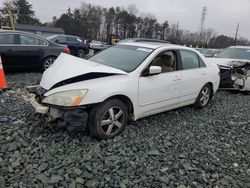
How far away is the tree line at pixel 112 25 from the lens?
Result: 63.3 metres

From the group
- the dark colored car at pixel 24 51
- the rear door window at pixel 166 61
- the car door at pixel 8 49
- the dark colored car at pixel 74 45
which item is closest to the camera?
the rear door window at pixel 166 61

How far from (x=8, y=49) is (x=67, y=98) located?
16.4 feet

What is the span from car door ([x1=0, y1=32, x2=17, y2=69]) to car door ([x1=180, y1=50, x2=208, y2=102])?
5.29 metres

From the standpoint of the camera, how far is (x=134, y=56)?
4449mm

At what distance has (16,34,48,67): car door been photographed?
7570 millimetres

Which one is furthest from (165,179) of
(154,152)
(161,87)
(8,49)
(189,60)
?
(8,49)

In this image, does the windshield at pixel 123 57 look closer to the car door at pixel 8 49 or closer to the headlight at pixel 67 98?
the headlight at pixel 67 98

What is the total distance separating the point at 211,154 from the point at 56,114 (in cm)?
245

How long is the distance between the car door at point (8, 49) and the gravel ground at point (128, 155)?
2.93 meters

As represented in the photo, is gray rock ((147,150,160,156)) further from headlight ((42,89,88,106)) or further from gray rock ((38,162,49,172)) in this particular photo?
gray rock ((38,162,49,172))

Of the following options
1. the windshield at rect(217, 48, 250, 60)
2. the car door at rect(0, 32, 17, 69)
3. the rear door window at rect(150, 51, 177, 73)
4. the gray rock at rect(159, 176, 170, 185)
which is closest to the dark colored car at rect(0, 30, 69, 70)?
the car door at rect(0, 32, 17, 69)

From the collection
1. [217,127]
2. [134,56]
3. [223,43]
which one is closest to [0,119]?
[134,56]

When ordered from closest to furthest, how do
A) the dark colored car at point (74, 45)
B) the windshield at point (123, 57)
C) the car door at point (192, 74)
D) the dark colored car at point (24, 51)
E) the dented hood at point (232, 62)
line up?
the windshield at point (123, 57) < the car door at point (192, 74) < the dark colored car at point (24, 51) < the dented hood at point (232, 62) < the dark colored car at point (74, 45)

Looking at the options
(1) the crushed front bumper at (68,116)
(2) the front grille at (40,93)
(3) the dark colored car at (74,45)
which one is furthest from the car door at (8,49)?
(3) the dark colored car at (74,45)
